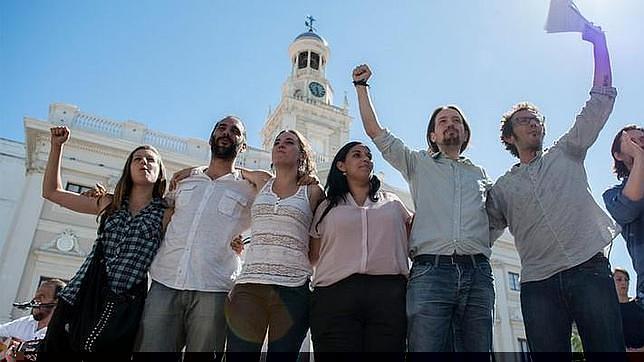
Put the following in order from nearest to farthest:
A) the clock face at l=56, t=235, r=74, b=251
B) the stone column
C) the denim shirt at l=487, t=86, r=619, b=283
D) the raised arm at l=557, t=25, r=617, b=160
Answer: the denim shirt at l=487, t=86, r=619, b=283
the raised arm at l=557, t=25, r=617, b=160
the stone column
the clock face at l=56, t=235, r=74, b=251

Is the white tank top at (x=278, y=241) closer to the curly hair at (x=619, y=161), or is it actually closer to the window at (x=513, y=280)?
the curly hair at (x=619, y=161)

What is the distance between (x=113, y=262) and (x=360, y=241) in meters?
1.52

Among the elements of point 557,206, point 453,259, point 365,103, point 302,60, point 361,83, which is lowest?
point 453,259

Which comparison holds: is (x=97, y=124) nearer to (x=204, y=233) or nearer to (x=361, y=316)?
(x=204, y=233)

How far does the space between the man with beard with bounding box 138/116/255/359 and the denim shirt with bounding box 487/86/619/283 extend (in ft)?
5.58

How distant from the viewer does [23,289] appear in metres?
14.8

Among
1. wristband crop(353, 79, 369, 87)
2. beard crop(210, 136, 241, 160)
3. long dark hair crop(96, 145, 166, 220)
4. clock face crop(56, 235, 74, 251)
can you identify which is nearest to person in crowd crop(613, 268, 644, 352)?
wristband crop(353, 79, 369, 87)

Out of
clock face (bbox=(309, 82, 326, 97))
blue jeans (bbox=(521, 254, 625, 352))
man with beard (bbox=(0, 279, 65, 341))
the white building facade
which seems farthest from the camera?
clock face (bbox=(309, 82, 326, 97))

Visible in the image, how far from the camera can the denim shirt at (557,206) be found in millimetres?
2928

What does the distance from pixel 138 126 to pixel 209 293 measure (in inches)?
645

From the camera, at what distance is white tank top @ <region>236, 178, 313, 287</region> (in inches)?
123

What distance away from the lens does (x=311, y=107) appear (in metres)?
28.5

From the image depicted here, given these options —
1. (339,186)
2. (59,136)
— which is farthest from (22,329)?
(339,186)

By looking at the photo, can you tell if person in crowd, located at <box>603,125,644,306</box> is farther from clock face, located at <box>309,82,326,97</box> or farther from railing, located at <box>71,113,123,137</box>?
clock face, located at <box>309,82,326,97</box>
